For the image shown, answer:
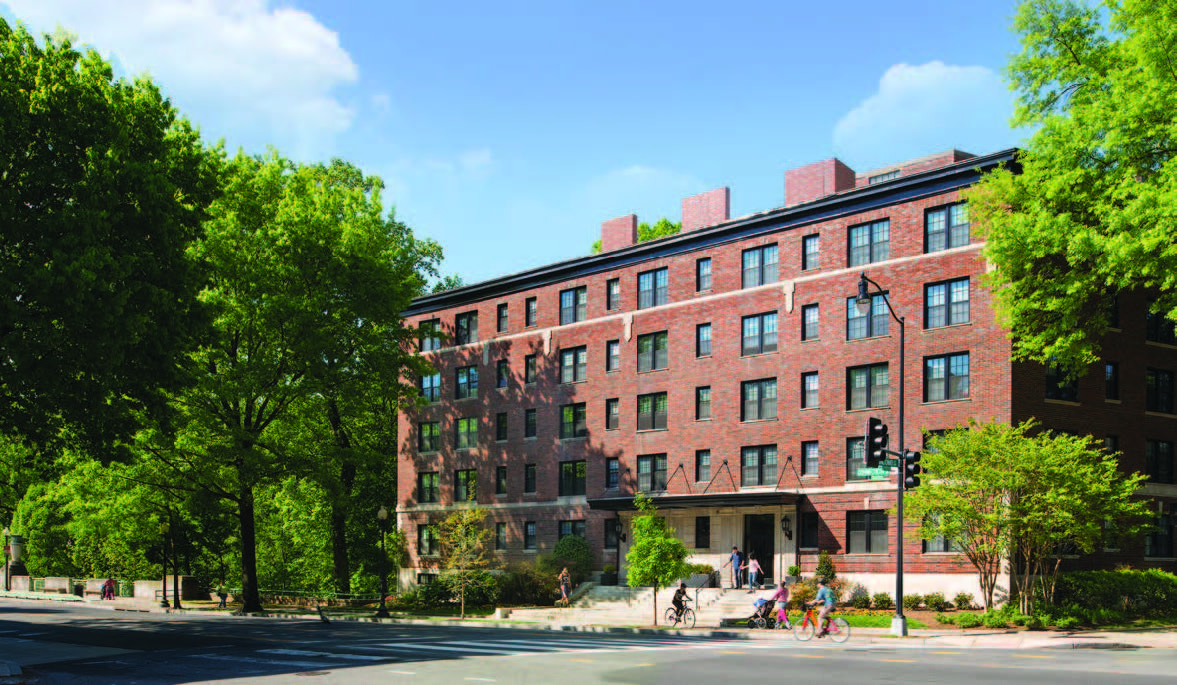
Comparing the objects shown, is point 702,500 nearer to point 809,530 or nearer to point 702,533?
point 702,533

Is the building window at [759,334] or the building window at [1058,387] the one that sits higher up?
the building window at [759,334]

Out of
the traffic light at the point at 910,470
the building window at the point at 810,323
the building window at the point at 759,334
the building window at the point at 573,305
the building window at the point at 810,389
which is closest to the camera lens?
the traffic light at the point at 910,470

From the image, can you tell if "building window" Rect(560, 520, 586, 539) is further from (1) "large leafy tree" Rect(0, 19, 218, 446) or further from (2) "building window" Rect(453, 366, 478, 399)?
(1) "large leafy tree" Rect(0, 19, 218, 446)

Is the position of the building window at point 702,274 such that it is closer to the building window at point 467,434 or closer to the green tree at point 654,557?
the green tree at point 654,557

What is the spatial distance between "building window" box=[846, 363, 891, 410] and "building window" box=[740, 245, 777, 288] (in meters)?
5.87

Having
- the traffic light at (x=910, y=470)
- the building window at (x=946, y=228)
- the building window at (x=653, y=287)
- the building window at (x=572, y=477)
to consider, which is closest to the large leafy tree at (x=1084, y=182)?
the building window at (x=946, y=228)

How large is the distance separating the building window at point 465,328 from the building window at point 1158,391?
33177mm

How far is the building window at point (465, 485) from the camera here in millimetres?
59625

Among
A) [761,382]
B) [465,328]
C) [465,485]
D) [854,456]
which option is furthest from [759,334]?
[465,485]

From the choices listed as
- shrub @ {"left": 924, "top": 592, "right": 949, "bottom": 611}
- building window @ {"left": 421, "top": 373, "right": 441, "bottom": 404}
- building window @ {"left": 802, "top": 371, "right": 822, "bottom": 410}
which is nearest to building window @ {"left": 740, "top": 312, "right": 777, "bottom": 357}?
building window @ {"left": 802, "top": 371, "right": 822, "bottom": 410}

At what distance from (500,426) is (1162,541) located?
31.6 m

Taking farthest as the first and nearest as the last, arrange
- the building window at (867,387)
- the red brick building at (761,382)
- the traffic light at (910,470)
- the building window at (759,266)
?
the building window at (759,266) → the building window at (867,387) → the red brick building at (761,382) → the traffic light at (910,470)

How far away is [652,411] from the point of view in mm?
51875

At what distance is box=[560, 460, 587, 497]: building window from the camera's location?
2157 inches
